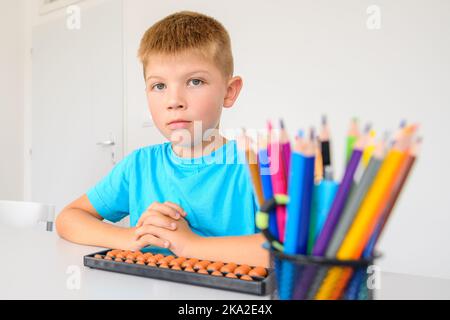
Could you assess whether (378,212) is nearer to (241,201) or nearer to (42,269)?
(42,269)

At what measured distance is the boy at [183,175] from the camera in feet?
1.87

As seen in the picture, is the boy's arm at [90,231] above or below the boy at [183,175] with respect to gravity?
below

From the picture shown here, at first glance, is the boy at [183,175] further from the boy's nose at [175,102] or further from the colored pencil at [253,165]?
the colored pencil at [253,165]

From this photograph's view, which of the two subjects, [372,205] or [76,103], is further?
Result: [76,103]

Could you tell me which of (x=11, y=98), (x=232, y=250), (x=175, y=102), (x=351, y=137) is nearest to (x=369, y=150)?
(x=351, y=137)

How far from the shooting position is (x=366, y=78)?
1.62m

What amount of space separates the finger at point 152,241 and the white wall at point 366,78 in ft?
3.09

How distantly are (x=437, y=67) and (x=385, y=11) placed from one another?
0.32 m

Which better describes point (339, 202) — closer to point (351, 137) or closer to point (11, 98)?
point (351, 137)

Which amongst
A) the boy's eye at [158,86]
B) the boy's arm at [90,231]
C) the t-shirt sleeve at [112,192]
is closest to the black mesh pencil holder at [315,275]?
the boy's arm at [90,231]

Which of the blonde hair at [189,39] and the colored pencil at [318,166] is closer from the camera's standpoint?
the colored pencil at [318,166]

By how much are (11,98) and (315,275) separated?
11.5ft
